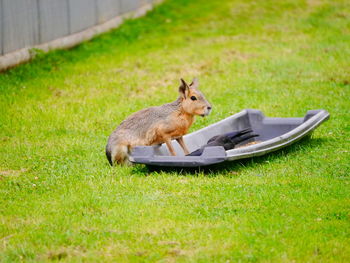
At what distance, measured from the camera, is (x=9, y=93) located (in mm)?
12086

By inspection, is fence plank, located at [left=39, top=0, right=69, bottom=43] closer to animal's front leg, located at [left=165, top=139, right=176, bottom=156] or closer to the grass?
the grass

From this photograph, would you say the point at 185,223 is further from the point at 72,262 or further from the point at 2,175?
the point at 2,175

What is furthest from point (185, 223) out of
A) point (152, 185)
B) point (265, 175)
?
point (265, 175)

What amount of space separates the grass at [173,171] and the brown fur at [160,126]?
308 mm

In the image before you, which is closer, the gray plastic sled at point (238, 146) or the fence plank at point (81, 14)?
the gray plastic sled at point (238, 146)

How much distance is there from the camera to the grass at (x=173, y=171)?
A: 5980 millimetres

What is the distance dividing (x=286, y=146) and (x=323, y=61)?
6.19 metres

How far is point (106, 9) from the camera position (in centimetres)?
1748

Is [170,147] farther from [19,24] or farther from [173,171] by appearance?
[19,24]

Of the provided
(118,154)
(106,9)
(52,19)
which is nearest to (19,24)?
(52,19)

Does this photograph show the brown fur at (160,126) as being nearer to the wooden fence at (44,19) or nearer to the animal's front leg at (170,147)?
the animal's front leg at (170,147)

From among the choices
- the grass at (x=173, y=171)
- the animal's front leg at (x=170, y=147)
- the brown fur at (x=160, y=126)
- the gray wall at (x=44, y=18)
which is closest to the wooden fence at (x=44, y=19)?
the gray wall at (x=44, y=18)

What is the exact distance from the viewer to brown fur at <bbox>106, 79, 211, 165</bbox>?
8227mm

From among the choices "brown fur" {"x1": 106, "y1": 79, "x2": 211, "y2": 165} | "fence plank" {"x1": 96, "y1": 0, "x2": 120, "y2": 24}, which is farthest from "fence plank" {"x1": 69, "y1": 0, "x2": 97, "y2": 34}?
"brown fur" {"x1": 106, "y1": 79, "x2": 211, "y2": 165}
